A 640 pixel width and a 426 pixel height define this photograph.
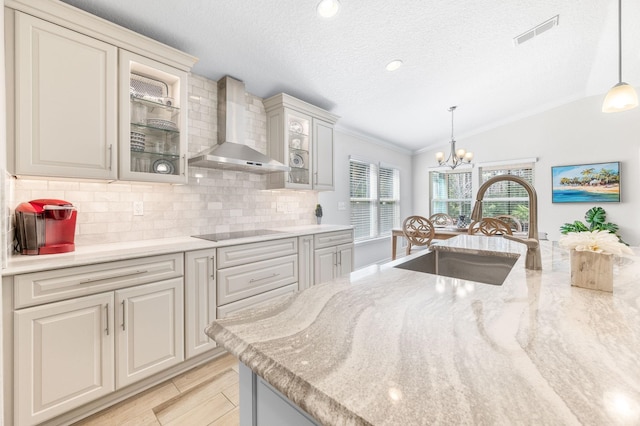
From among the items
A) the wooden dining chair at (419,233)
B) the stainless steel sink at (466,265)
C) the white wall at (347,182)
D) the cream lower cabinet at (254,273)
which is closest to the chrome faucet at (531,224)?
the stainless steel sink at (466,265)

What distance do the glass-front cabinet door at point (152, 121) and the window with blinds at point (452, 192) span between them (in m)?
5.35

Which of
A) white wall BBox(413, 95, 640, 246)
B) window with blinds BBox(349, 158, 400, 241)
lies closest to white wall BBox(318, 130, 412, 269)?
window with blinds BBox(349, 158, 400, 241)

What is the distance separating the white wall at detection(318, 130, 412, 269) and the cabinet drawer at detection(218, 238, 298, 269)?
54.4 inches

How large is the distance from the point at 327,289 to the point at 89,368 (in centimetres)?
157

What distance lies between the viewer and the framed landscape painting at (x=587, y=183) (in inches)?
171

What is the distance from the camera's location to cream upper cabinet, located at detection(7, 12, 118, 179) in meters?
1.53

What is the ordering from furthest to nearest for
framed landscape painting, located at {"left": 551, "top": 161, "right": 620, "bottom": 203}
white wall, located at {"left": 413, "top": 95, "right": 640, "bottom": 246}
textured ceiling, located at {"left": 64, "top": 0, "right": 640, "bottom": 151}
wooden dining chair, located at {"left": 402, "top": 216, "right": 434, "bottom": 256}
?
framed landscape painting, located at {"left": 551, "top": 161, "right": 620, "bottom": 203} → white wall, located at {"left": 413, "top": 95, "right": 640, "bottom": 246} → wooden dining chair, located at {"left": 402, "top": 216, "right": 434, "bottom": 256} → textured ceiling, located at {"left": 64, "top": 0, "right": 640, "bottom": 151}

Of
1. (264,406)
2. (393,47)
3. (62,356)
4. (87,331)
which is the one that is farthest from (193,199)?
(393,47)

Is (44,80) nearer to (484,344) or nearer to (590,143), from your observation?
(484,344)

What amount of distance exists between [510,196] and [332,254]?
14.0 ft

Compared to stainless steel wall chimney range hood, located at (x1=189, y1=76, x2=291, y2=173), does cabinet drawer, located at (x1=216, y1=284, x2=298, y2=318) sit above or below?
below

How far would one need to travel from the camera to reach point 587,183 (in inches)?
179

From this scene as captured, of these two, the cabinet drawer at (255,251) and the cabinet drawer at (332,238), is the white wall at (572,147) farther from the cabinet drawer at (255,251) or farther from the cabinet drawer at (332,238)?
the cabinet drawer at (255,251)

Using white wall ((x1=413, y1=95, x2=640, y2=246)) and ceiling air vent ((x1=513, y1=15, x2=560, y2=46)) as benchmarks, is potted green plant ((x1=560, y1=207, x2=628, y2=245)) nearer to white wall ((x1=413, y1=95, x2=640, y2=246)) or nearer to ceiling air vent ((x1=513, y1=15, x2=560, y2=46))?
white wall ((x1=413, y1=95, x2=640, y2=246))
